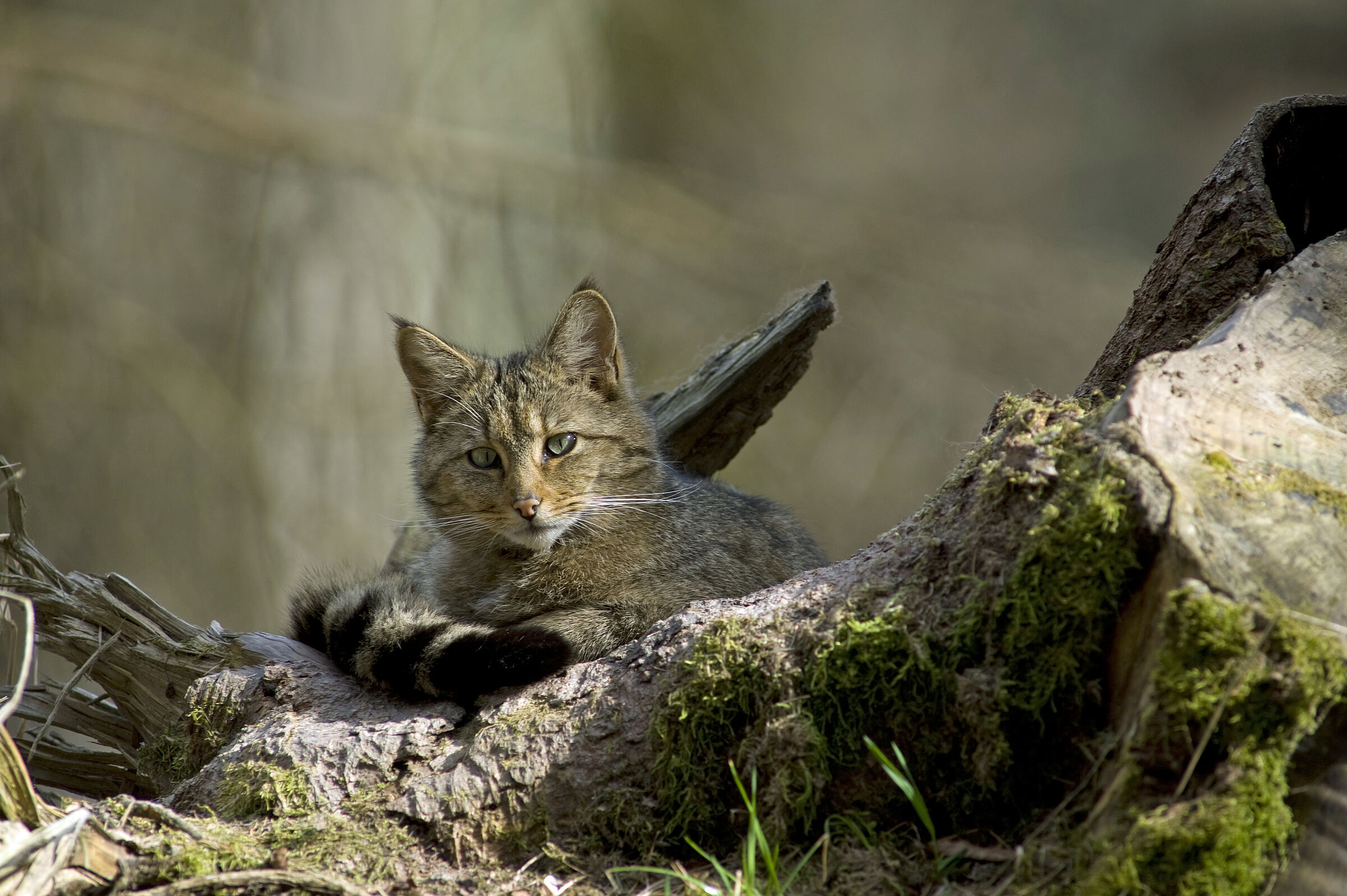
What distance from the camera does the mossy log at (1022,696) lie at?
4.52 feet

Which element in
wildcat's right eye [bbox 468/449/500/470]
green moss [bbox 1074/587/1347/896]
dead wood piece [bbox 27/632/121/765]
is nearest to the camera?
green moss [bbox 1074/587/1347/896]

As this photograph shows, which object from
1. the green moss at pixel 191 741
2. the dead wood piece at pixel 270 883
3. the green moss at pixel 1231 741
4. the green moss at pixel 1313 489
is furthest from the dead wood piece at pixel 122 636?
the green moss at pixel 1313 489

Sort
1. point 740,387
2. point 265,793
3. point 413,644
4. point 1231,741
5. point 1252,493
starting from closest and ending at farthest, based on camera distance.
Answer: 1. point 1231,741
2. point 1252,493
3. point 265,793
4. point 413,644
5. point 740,387

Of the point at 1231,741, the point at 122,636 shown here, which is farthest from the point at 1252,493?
the point at 122,636

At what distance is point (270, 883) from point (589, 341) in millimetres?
2135

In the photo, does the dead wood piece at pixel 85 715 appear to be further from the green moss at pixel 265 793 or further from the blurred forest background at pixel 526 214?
the blurred forest background at pixel 526 214

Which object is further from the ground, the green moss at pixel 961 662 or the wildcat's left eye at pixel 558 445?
the wildcat's left eye at pixel 558 445

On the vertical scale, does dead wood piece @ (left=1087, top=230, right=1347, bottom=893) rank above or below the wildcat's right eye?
below

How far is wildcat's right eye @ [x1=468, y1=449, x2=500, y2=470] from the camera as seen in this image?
321 centimetres

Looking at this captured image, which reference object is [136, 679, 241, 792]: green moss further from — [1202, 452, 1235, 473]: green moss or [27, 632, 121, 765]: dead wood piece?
[1202, 452, 1235, 473]: green moss

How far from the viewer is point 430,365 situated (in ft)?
11.3

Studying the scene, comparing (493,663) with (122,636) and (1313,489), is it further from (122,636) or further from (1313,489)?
(1313,489)

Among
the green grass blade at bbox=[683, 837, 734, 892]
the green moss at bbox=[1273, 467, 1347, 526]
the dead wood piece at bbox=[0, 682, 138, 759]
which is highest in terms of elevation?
the dead wood piece at bbox=[0, 682, 138, 759]

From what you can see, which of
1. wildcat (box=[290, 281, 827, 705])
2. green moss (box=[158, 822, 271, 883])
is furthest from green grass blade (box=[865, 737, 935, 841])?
green moss (box=[158, 822, 271, 883])
